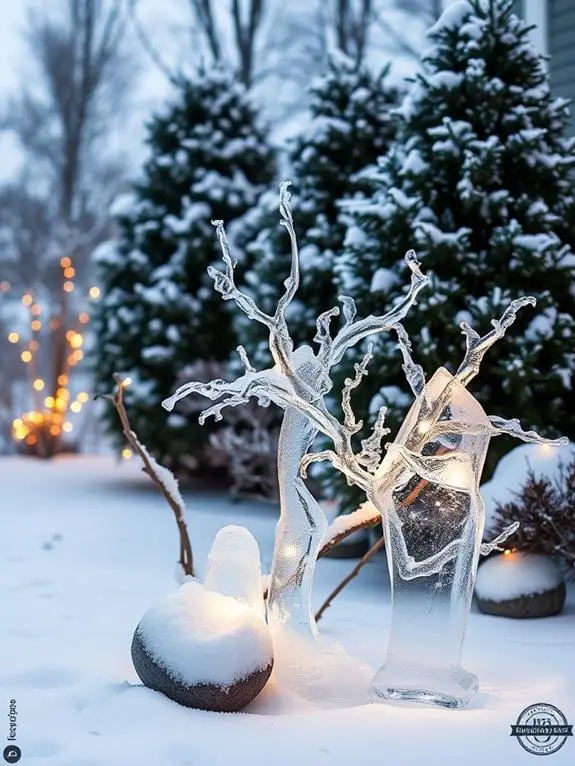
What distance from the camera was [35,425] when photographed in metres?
12.4

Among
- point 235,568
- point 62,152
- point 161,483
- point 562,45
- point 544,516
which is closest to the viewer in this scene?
point 235,568

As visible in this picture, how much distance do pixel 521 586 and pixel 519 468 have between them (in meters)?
0.59

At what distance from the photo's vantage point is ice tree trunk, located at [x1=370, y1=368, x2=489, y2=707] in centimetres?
314

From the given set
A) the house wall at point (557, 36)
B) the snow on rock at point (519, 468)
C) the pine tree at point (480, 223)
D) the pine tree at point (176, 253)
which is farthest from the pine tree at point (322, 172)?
the snow on rock at point (519, 468)

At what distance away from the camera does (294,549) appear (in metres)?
3.40

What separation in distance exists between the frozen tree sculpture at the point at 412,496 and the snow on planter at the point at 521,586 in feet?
4.54

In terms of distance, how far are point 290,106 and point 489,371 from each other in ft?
50.8

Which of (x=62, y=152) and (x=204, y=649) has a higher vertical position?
(x=62, y=152)

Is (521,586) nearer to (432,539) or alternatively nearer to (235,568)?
(432,539)

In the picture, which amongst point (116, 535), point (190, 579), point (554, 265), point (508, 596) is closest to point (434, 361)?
point (554, 265)

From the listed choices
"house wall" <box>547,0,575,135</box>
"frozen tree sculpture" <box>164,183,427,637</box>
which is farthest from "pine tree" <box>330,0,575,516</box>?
"house wall" <box>547,0,575,135</box>

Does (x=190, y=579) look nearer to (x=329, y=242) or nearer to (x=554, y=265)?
(x=554, y=265)

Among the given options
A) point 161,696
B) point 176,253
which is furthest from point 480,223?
point 176,253

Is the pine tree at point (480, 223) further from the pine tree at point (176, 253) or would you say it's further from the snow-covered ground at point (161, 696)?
the pine tree at point (176, 253)
